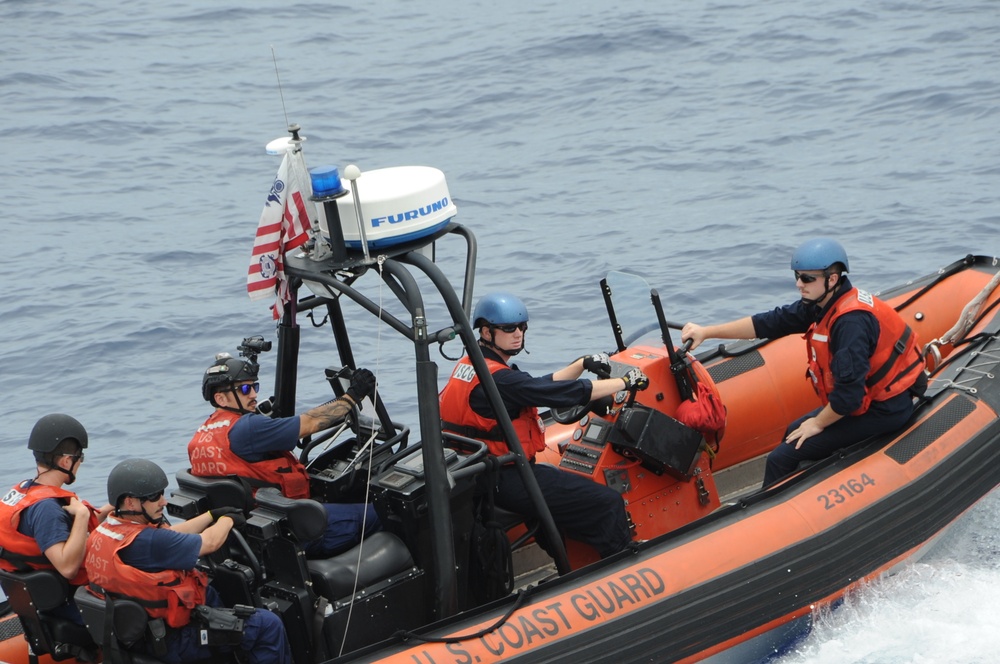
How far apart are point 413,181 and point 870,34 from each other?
1229 centimetres

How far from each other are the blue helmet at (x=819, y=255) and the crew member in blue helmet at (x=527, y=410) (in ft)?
2.42

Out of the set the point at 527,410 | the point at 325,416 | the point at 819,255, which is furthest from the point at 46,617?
the point at 819,255

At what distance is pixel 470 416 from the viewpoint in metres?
5.02

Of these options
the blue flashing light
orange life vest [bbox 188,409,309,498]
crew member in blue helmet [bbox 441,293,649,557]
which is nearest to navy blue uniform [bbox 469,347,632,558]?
crew member in blue helmet [bbox 441,293,649,557]

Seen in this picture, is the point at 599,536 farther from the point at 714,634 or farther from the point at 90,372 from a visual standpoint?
the point at 90,372

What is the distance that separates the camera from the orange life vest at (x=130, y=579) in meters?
4.14

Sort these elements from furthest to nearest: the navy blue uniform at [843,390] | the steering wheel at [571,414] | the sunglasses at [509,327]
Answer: the steering wheel at [571,414]
the navy blue uniform at [843,390]
the sunglasses at [509,327]

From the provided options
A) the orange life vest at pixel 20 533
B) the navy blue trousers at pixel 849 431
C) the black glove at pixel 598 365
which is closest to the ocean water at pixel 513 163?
the navy blue trousers at pixel 849 431

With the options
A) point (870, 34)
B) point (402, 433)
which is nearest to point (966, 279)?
point (402, 433)

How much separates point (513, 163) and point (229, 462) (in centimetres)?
863

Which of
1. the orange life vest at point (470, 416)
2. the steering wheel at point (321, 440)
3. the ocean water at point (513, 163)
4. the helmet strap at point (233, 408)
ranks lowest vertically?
the ocean water at point (513, 163)

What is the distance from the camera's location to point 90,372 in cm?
934

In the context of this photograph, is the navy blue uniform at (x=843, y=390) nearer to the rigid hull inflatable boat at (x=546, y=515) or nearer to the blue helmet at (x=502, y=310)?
the rigid hull inflatable boat at (x=546, y=515)

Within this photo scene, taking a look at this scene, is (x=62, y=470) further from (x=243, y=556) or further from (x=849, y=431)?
(x=849, y=431)
